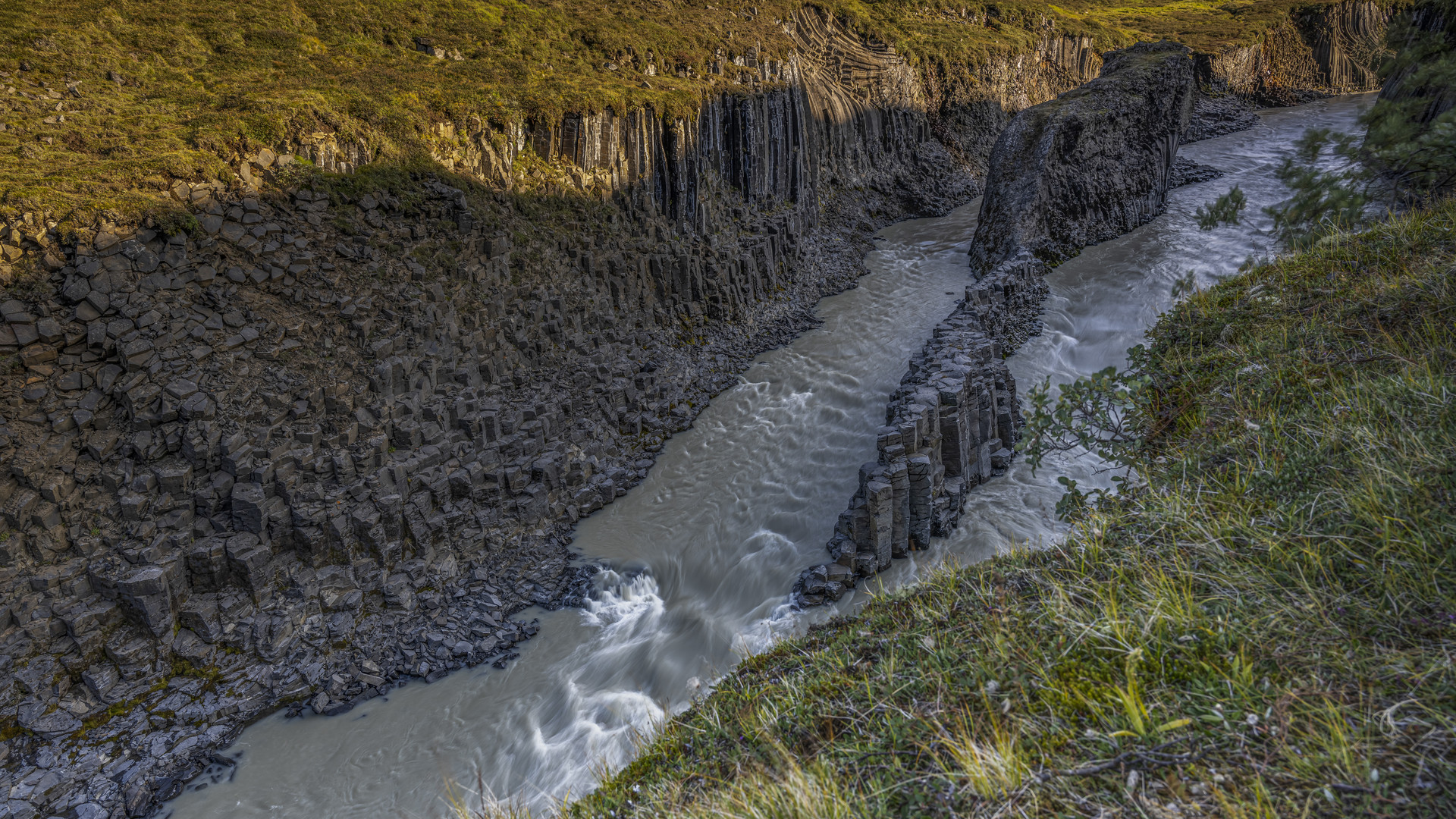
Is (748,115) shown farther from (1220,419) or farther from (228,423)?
(1220,419)

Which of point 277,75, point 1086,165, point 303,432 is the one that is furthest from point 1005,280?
point 277,75

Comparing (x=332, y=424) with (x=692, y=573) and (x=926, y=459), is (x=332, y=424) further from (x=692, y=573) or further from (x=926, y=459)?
(x=926, y=459)

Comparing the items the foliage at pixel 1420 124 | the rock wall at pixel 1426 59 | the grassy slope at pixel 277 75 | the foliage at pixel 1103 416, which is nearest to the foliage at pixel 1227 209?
the foliage at pixel 1420 124

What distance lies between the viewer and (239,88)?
15.1 metres

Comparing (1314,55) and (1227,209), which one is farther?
(1314,55)

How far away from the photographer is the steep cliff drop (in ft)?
39.8

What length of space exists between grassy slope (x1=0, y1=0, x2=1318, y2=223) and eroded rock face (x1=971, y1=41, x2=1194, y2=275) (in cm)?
1163

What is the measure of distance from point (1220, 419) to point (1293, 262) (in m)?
3.63

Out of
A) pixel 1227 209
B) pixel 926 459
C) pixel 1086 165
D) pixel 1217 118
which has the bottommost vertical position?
pixel 926 459

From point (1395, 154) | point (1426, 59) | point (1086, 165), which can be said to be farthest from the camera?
point (1086, 165)

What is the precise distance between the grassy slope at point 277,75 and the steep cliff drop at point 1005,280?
38.2 feet

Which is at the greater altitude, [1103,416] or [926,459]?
[1103,416]

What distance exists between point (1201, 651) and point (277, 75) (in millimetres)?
20492

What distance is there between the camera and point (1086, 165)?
25.8m
